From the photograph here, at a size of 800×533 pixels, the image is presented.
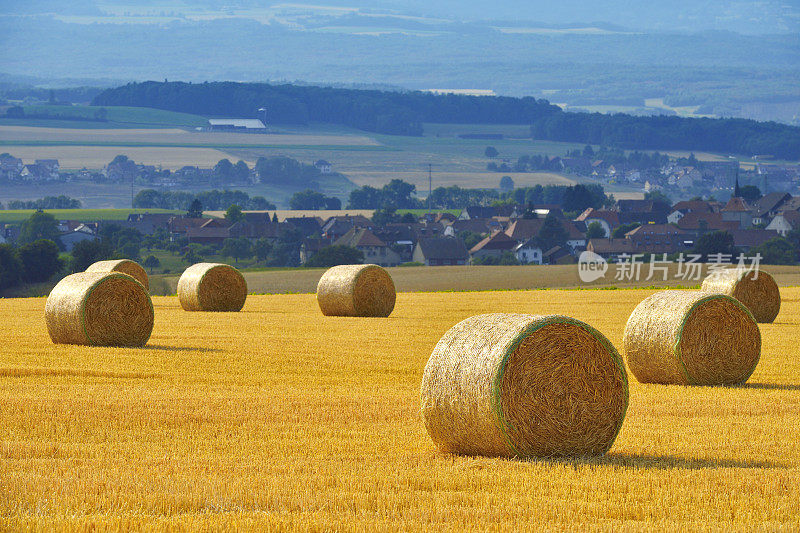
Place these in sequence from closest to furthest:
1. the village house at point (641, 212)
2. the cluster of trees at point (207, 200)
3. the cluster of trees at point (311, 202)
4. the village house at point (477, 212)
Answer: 1. the village house at point (641, 212)
2. the village house at point (477, 212)
3. the cluster of trees at point (207, 200)
4. the cluster of trees at point (311, 202)

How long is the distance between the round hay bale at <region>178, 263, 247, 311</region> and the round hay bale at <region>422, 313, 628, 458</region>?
2220cm

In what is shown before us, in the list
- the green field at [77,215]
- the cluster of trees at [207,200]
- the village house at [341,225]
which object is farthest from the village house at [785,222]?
the green field at [77,215]

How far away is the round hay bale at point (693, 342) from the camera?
683 inches

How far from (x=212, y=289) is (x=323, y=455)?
2245 cm

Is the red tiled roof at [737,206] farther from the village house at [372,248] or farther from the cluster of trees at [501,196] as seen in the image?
the village house at [372,248]

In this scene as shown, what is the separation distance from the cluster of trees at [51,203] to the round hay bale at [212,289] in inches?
5451

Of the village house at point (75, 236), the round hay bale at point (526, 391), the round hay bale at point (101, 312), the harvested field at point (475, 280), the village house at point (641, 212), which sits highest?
the round hay bale at point (526, 391)

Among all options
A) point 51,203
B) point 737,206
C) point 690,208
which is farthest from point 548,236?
point 51,203

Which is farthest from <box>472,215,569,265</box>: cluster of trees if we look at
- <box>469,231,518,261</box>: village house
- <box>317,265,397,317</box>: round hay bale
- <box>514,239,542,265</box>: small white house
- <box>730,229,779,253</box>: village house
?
<box>317,265,397,317</box>: round hay bale

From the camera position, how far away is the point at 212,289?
32.7 m

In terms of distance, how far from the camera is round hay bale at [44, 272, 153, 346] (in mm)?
21250

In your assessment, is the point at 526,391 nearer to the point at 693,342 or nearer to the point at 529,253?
the point at 693,342

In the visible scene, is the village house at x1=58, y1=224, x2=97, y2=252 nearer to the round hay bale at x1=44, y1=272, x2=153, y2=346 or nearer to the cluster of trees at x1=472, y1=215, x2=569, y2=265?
the cluster of trees at x1=472, y1=215, x2=569, y2=265

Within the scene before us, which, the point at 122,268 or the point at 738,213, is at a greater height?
the point at 122,268
